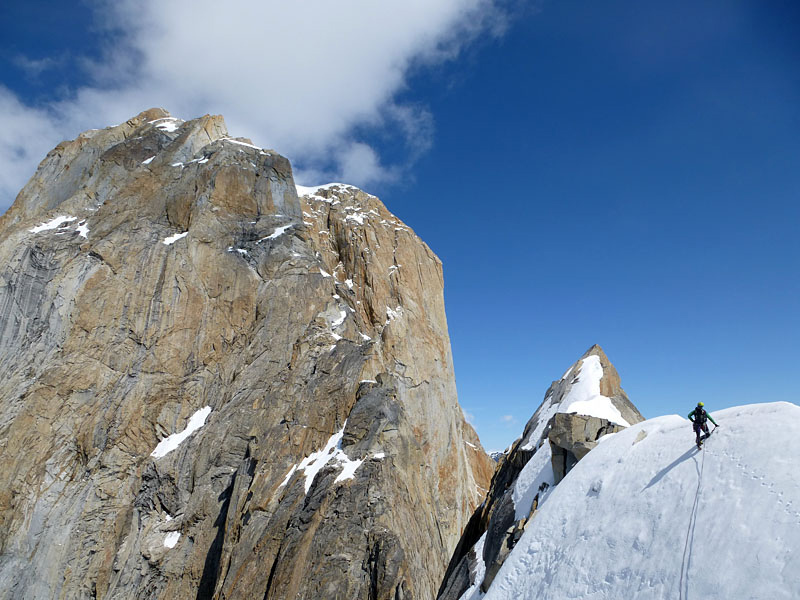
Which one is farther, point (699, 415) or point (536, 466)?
point (536, 466)

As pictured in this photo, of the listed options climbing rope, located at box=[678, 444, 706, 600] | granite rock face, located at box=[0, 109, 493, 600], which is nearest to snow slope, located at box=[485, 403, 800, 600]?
climbing rope, located at box=[678, 444, 706, 600]

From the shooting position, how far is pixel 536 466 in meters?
20.3

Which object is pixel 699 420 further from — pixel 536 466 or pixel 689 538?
pixel 536 466

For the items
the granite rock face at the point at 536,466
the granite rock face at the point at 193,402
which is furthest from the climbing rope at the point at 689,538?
the granite rock face at the point at 193,402

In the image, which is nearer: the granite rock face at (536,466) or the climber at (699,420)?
the climber at (699,420)

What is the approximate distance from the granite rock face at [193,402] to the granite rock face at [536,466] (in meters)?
4.98

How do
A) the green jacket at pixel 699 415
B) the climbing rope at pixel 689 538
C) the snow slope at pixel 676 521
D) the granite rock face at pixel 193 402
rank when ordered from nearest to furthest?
the snow slope at pixel 676 521
the climbing rope at pixel 689 538
the green jacket at pixel 699 415
the granite rock face at pixel 193 402

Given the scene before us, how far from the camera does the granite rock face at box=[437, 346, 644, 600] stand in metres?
17.7

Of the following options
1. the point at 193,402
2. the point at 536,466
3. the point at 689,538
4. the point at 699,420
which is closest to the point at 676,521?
the point at 689,538

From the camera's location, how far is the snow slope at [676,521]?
33.6ft

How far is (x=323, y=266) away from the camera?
43344 millimetres

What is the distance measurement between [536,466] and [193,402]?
26.2 metres

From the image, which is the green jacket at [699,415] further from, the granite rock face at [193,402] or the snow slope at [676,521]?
the granite rock face at [193,402]

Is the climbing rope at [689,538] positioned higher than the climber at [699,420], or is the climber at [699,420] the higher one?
the climber at [699,420]
